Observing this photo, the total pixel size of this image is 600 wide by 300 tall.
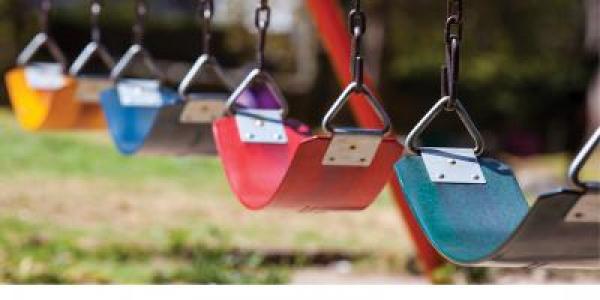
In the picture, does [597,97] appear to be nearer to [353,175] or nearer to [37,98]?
[37,98]

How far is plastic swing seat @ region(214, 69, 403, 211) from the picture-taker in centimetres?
215

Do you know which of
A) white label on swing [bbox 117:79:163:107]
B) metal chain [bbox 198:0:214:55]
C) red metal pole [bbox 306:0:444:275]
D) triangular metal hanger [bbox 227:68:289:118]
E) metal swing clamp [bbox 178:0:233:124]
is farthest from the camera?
red metal pole [bbox 306:0:444:275]

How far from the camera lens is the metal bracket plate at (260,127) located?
2.55m

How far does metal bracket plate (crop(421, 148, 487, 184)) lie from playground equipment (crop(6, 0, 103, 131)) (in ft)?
6.13

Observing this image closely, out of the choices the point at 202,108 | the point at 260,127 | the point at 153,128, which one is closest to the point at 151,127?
the point at 153,128

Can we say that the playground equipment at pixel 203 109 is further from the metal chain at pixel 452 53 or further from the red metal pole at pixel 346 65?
the metal chain at pixel 452 53

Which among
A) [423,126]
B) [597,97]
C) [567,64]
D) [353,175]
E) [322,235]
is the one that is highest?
[423,126]

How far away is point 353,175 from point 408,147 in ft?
0.76

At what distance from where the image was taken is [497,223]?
193cm

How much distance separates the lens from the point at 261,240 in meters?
5.73

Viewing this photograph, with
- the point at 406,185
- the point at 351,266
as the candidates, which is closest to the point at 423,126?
the point at 406,185

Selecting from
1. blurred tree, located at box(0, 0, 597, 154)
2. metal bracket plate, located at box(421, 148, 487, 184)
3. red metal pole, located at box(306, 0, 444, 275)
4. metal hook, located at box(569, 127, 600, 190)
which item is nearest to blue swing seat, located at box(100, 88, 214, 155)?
red metal pole, located at box(306, 0, 444, 275)

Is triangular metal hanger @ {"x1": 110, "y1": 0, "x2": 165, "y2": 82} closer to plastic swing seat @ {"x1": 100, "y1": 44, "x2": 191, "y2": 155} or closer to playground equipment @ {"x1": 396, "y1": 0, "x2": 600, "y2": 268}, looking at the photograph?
plastic swing seat @ {"x1": 100, "y1": 44, "x2": 191, "y2": 155}

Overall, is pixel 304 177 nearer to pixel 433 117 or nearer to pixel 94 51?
pixel 433 117
